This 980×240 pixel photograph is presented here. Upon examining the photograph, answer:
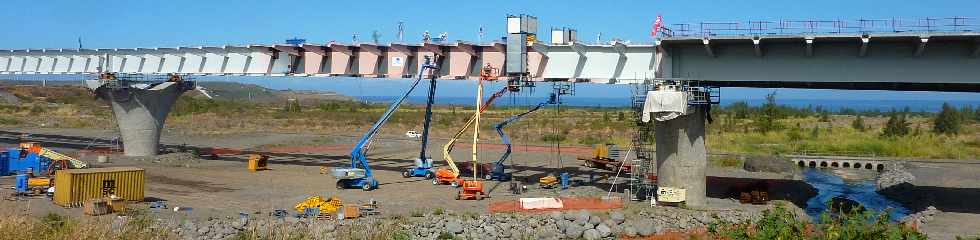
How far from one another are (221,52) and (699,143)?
26.3 meters

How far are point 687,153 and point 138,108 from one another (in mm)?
34760

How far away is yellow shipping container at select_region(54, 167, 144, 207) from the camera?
1250 inches

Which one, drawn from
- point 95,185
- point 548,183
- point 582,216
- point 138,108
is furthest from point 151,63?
point 582,216

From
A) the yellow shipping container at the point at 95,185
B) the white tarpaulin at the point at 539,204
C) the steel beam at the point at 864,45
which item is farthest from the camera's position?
the yellow shipping container at the point at 95,185

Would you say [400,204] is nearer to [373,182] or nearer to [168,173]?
[373,182]

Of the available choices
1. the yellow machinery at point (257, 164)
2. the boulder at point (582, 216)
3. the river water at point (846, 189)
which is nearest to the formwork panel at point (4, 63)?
the yellow machinery at point (257, 164)

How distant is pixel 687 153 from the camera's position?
32.7 meters

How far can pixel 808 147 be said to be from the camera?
233 feet

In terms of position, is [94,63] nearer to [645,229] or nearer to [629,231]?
[629,231]

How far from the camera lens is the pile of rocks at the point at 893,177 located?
46156 mm

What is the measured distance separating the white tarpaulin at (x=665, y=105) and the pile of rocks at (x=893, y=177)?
19771mm

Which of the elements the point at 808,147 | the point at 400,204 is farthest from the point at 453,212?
the point at 808,147

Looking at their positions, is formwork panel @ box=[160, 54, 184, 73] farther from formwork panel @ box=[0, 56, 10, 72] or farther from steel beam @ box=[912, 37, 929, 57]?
steel beam @ box=[912, 37, 929, 57]

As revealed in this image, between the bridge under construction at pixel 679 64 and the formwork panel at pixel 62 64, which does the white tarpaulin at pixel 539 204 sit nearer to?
the bridge under construction at pixel 679 64
